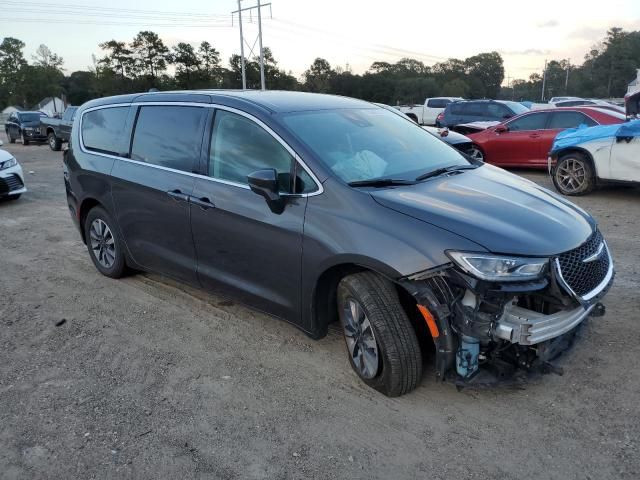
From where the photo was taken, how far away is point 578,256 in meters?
3.07

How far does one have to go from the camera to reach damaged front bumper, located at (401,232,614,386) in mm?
2811

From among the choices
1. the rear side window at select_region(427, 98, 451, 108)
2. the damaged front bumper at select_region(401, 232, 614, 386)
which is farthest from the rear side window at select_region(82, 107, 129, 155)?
the rear side window at select_region(427, 98, 451, 108)

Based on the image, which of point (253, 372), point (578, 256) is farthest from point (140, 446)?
point (578, 256)

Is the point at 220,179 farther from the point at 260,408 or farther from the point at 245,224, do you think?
the point at 260,408

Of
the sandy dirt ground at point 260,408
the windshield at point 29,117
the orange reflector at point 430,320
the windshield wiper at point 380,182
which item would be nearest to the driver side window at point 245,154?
the windshield wiper at point 380,182

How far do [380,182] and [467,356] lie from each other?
3.95ft

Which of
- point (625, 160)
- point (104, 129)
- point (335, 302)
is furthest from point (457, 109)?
point (335, 302)

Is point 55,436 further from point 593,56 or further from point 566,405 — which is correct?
point 593,56

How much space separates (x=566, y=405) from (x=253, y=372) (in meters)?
1.98

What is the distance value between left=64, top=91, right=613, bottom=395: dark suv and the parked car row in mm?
17127

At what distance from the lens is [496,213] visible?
3146mm

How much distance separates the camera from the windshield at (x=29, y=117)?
23.9 metres

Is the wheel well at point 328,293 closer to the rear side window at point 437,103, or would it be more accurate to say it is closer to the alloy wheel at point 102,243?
the alloy wheel at point 102,243

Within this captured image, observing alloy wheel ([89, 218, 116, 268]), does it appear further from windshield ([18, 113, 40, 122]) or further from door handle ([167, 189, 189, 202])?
windshield ([18, 113, 40, 122])
